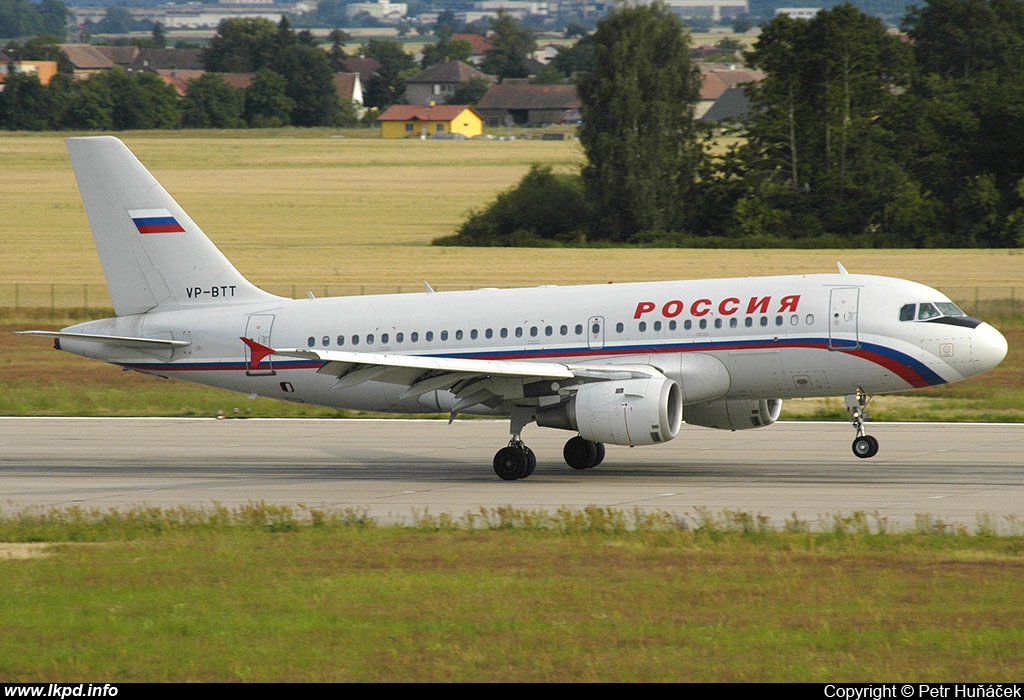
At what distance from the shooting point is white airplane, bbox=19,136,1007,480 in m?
28.7

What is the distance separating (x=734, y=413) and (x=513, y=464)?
5.01 meters

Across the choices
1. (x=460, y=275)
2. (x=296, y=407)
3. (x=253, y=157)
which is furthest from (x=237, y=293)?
(x=253, y=157)

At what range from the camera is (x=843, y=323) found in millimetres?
28859

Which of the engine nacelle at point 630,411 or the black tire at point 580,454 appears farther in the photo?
the black tire at point 580,454

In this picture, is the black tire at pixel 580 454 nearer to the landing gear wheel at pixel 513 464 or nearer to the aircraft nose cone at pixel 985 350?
the landing gear wheel at pixel 513 464

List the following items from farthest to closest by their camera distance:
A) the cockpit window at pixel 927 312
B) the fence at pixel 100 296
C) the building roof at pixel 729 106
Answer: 1. the building roof at pixel 729 106
2. the fence at pixel 100 296
3. the cockpit window at pixel 927 312

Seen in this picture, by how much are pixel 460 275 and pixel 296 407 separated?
36.8 m

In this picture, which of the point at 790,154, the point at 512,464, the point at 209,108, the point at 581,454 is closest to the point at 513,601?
the point at 512,464

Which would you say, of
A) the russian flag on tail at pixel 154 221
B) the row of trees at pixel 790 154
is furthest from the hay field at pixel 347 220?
the russian flag on tail at pixel 154 221

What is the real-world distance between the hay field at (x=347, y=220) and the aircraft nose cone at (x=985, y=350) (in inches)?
1604

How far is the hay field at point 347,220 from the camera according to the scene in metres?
79.7

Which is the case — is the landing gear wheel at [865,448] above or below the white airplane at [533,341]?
below

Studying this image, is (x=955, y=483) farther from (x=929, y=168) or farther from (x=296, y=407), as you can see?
(x=929, y=168)

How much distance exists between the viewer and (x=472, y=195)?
129500mm
